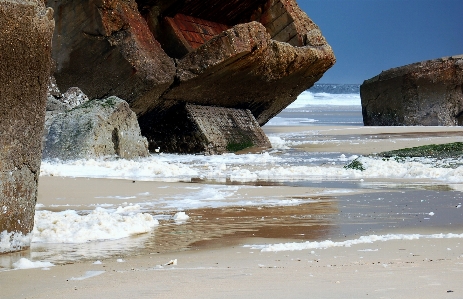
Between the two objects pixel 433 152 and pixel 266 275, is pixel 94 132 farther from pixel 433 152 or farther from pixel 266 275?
pixel 266 275

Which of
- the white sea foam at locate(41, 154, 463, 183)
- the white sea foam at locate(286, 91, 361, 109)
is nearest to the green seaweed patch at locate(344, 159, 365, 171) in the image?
the white sea foam at locate(41, 154, 463, 183)

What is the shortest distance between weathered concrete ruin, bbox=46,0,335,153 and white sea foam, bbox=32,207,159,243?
Result: 484 cm

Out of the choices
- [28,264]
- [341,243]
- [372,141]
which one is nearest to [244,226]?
[341,243]

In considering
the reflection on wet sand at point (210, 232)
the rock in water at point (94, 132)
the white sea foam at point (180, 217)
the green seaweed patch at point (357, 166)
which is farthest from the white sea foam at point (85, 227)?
the rock in water at point (94, 132)

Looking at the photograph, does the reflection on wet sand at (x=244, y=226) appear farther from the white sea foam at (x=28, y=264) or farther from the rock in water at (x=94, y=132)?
the rock in water at (x=94, y=132)

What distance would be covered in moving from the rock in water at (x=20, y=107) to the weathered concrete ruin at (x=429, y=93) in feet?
48.7

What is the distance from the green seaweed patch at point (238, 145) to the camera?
→ 1048cm

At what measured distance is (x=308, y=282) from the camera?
2.65 meters

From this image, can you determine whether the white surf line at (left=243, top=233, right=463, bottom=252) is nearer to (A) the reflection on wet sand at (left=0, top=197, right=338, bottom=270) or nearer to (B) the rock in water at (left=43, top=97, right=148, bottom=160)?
(A) the reflection on wet sand at (left=0, top=197, right=338, bottom=270)

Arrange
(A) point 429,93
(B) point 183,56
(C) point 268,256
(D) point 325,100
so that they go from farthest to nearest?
(D) point 325,100 < (A) point 429,93 < (B) point 183,56 < (C) point 268,256

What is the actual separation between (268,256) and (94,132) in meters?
5.14

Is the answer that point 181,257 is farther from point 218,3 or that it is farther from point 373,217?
point 218,3

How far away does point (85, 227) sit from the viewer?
154 inches

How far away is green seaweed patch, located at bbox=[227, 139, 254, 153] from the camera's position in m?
10.5
